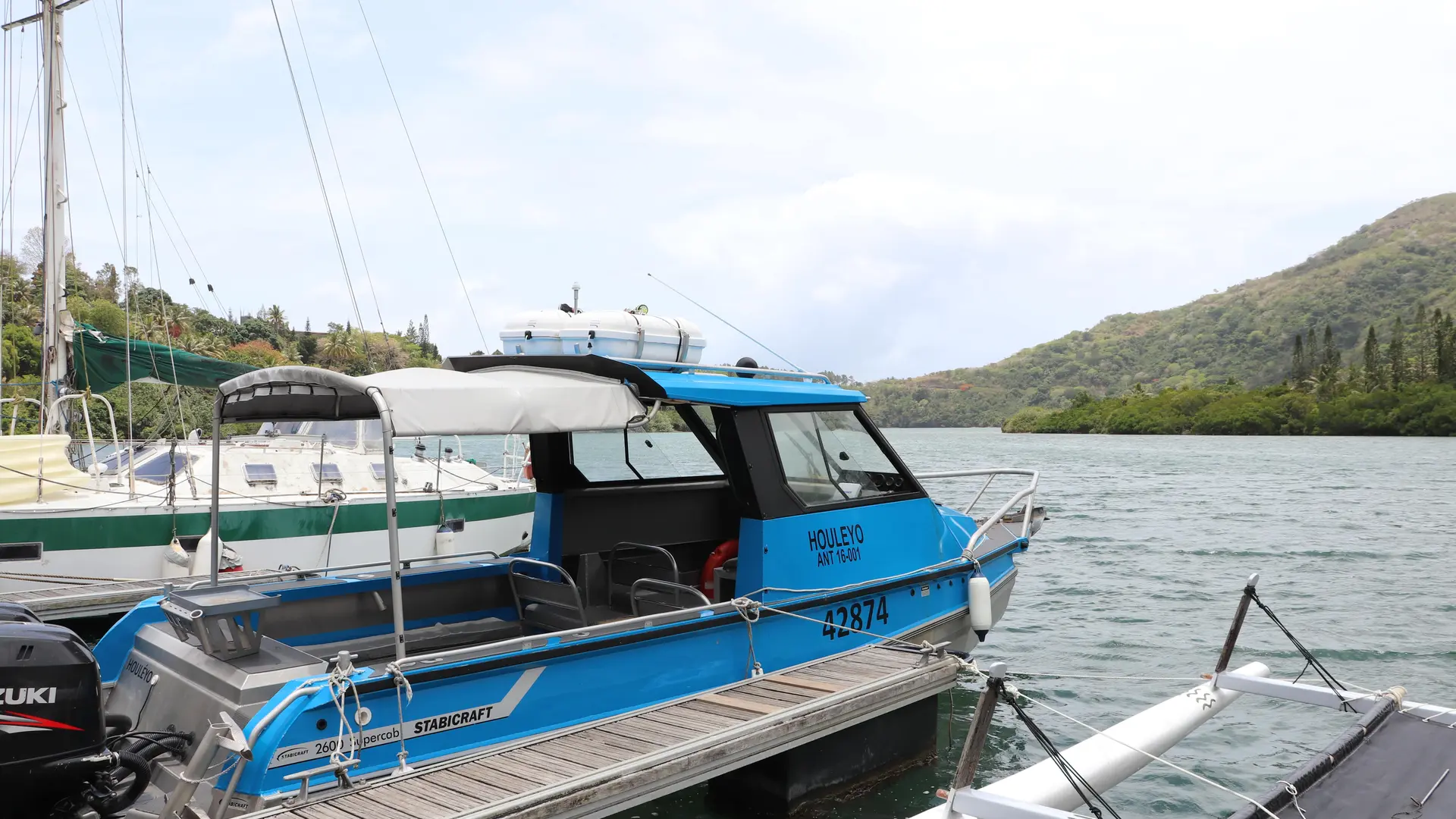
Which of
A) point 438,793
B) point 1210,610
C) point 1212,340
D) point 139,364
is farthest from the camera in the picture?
point 1212,340

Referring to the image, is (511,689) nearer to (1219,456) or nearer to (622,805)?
(622,805)

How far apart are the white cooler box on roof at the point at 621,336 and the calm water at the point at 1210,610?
9.37ft

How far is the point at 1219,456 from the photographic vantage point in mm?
43969

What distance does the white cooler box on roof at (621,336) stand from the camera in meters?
6.36

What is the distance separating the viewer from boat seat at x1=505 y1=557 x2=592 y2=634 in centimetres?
626

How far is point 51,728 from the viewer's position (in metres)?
3.85

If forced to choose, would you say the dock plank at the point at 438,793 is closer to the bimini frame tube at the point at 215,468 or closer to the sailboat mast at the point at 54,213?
the bimini frame tube at the point at 215,468

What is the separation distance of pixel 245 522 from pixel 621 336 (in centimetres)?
884

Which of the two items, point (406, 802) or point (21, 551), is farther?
point (21, 551)

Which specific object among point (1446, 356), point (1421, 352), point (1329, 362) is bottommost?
point (1446, 356)

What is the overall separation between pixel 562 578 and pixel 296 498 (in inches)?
334

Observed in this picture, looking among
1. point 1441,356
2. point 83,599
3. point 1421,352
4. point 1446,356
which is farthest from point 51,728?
point 1421,352

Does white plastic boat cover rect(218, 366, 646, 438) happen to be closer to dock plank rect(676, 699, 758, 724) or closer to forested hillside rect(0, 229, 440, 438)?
dock plank rect(676, 699, 758, 724)

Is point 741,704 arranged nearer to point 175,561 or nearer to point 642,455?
point 642,455
